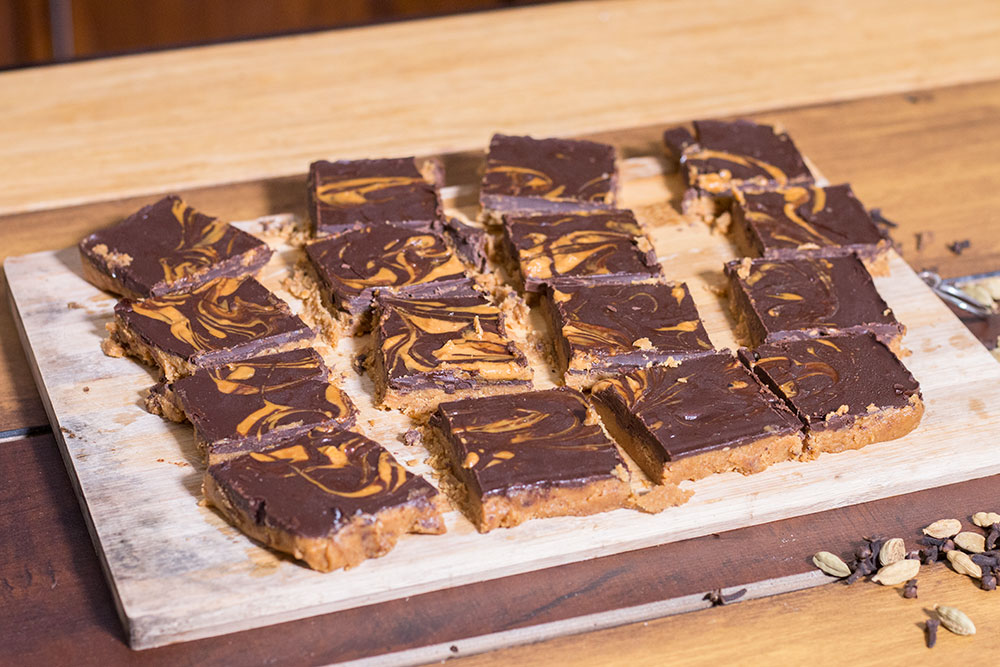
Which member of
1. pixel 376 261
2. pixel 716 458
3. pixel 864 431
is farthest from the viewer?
pixel 376 261

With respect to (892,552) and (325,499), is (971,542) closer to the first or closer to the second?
(892,552)

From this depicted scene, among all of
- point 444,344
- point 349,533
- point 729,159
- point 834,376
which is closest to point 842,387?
point 834,376

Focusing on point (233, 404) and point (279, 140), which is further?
point (279, 140)

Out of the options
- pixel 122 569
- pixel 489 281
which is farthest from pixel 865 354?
pixel 122 569

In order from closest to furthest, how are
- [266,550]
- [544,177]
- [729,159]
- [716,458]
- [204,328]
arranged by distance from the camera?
[266,550] < [716,458] < [204,328] < [544,177] < [729,159]

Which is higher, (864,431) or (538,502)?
(864,431)

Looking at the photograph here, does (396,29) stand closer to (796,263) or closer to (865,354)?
(796,263)
